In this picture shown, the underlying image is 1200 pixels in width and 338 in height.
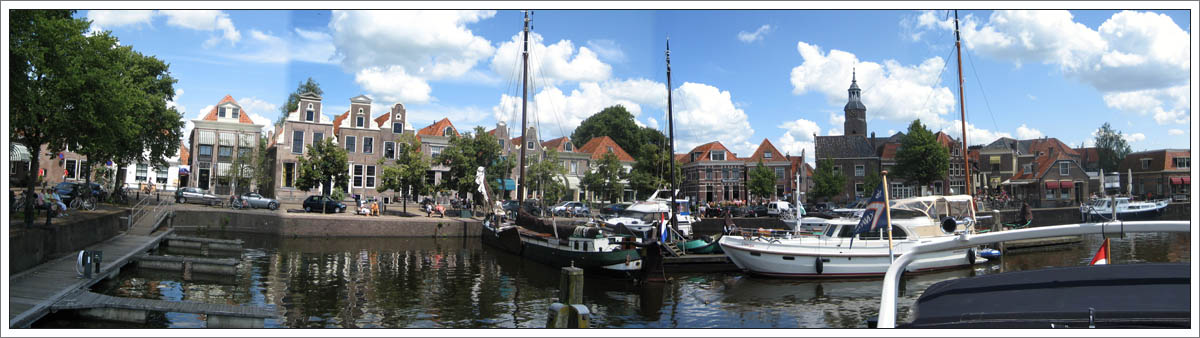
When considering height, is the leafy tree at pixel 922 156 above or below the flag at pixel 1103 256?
A: above

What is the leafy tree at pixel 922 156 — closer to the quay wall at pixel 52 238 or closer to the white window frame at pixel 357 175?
the white window frame at pixel 357 175

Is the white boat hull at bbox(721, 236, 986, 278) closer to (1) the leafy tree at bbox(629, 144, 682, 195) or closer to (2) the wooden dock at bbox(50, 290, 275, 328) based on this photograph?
(2) the wooden dock at bbox(50, 290, 275, 328)

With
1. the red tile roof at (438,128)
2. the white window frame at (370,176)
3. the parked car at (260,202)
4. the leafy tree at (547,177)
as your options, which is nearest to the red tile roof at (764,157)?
the leafy tree at (547,177)

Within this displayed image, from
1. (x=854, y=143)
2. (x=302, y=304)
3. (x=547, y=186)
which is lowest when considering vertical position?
(x=302, y=304)

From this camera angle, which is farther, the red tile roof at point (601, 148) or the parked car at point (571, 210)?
the red tile roof at point (601, 148)

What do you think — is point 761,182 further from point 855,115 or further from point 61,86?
point 61,86

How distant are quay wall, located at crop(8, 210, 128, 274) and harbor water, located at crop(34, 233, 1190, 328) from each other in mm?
1481

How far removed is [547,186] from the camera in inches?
1793

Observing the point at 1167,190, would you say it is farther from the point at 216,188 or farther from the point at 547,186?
the point at 216,188

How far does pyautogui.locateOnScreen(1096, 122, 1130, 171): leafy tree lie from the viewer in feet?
255

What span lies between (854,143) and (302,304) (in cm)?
6594

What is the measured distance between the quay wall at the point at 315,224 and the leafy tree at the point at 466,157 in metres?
4.65

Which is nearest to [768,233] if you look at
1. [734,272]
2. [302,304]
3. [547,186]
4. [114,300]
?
[734,272]

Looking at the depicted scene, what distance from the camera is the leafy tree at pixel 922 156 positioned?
52.6 m
